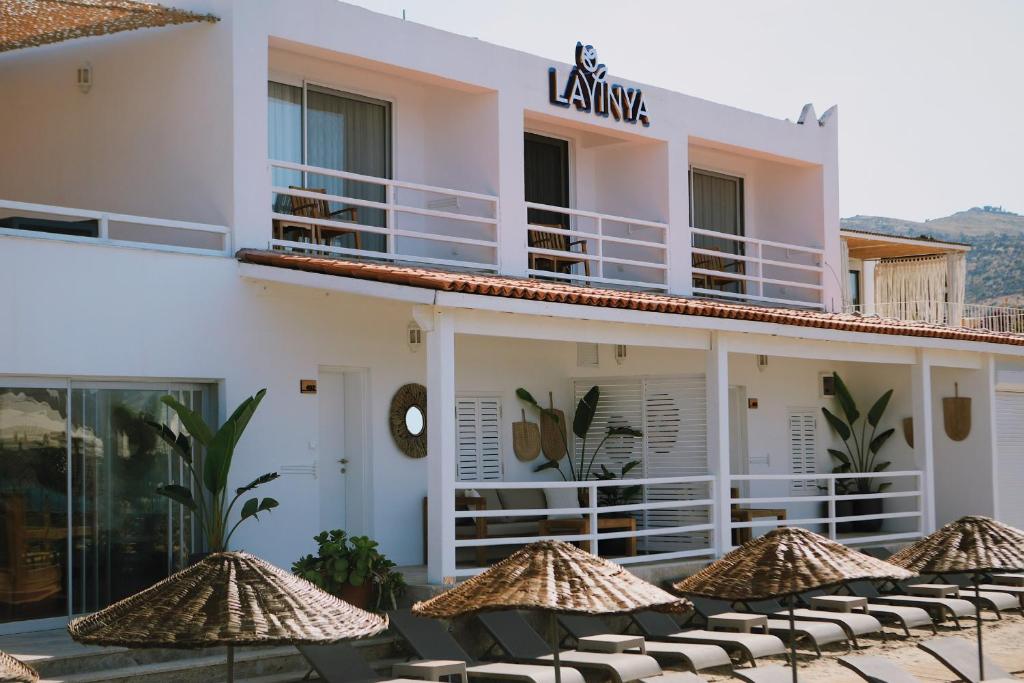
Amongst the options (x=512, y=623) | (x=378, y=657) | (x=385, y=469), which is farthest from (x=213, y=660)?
(x=385, y=469)

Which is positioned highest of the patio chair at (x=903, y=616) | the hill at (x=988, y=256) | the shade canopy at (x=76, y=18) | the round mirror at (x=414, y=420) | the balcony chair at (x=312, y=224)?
the hill at (x=988, y=256)

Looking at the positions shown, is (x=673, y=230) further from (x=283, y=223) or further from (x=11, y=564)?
(x=11, y=564)

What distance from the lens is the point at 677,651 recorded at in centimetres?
1265

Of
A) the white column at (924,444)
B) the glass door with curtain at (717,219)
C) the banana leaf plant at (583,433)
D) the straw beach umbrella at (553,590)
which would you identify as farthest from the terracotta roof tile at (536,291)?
the straw beach umbrella at (553,590)

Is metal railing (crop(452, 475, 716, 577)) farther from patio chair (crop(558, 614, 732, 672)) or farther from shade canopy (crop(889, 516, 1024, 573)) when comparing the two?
shade canopy (crop(889, 516, 1024, 573))

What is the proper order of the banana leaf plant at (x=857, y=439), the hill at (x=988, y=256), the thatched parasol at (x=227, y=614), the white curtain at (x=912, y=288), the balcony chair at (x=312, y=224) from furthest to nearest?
the hill at (x=988, y=256) < the white curtain at (x=912, y=288) < the banana leaf plant at (x=857, y=439) < the balcony chair at (x=312, y=224) < the thatched parasol at (x=227, y=614)

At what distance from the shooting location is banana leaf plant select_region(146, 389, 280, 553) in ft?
41.8

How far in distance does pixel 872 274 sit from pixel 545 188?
12.1 m

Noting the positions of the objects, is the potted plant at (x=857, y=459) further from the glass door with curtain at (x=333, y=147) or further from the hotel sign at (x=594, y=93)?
the glass door with curtain at (x=333, y=147)

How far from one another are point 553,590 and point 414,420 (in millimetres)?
8279

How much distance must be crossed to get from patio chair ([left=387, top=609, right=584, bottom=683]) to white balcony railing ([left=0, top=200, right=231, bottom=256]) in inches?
172

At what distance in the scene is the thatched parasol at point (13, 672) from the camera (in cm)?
580

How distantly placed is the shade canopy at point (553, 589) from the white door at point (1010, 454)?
49.2 ft

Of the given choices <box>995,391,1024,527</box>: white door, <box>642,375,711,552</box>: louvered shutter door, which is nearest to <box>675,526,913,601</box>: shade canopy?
<box>642,375,711,552</box>: louvered shutter door
